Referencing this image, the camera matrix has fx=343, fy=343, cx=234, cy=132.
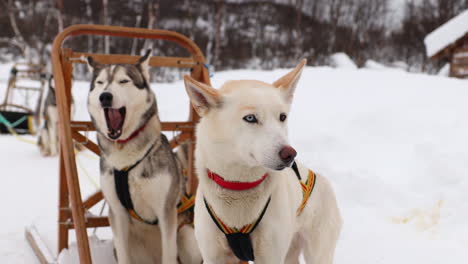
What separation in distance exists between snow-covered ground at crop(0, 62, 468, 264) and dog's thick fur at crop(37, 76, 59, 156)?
0.84ft

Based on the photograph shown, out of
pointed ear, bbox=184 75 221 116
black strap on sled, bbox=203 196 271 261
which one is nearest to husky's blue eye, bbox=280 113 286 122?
pointed ear, bbox=184 75 221 116

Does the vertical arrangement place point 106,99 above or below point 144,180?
above

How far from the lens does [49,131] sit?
22.9 ft

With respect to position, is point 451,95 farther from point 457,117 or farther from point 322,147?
point 322,147

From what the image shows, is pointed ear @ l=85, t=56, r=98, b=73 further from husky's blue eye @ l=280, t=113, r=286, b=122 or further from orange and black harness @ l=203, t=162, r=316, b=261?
husky's blue eye @ l=280, t=113, r=286, b=122

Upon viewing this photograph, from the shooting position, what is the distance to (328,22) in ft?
61.1

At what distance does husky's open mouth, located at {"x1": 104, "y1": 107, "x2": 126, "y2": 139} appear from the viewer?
2.08 meters

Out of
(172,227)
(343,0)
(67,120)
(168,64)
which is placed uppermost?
(343,0)

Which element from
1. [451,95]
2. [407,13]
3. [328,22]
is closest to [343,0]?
[328,22]

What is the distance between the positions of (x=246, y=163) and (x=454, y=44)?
1334cm

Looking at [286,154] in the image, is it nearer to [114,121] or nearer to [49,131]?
[114,121]

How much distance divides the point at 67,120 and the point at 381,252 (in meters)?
2.55

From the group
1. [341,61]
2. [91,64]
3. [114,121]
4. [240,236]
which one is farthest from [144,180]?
[341,61]

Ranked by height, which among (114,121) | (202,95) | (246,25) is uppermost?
(246,25)
